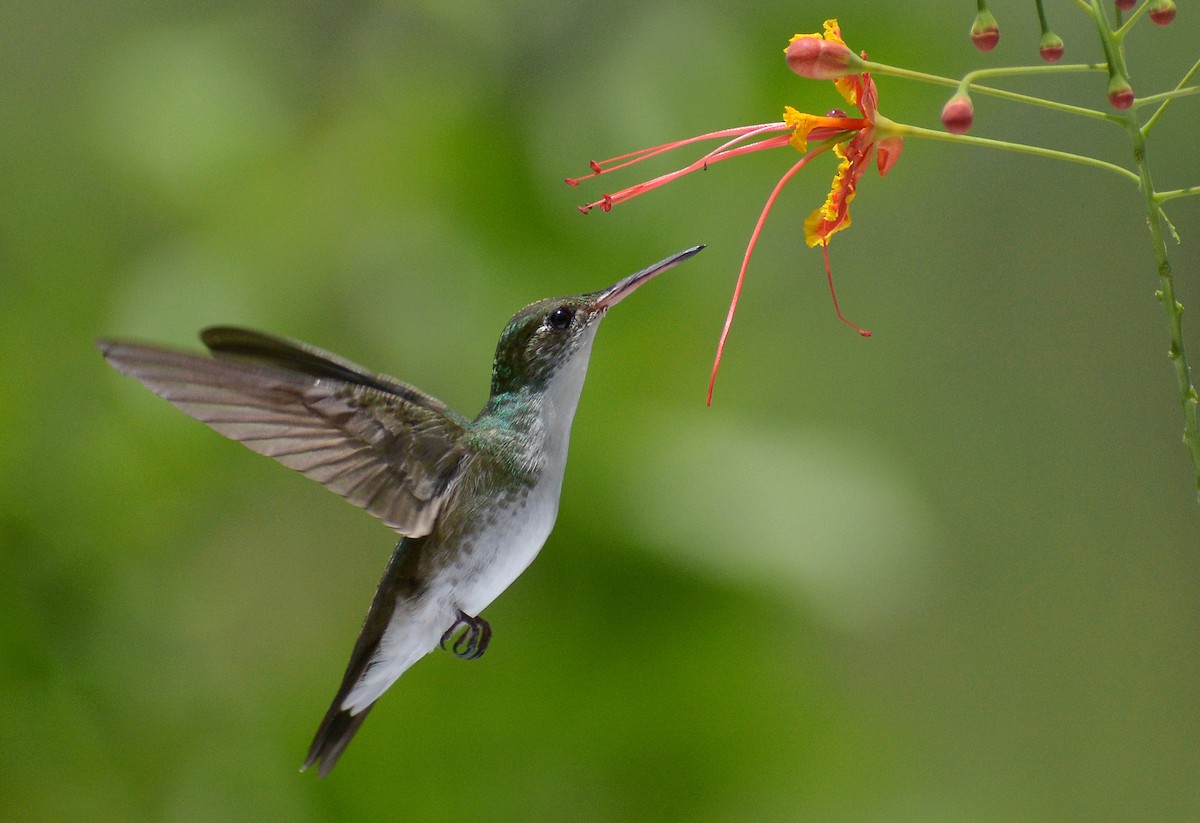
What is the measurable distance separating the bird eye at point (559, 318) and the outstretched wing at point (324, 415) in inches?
4.3

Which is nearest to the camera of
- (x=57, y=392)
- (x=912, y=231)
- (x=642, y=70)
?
(x=57, y=392)

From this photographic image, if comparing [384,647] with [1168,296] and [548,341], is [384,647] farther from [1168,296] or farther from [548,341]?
[1168,296]

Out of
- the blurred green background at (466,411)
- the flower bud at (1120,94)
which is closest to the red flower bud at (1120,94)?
the flower bud at (1120,94)

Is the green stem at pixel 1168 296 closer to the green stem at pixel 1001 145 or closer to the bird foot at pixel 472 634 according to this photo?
the green stem at pixel 1001 145

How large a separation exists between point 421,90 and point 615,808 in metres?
1.08

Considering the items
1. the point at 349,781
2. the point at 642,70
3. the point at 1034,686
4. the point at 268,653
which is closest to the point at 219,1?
the point at 642,70

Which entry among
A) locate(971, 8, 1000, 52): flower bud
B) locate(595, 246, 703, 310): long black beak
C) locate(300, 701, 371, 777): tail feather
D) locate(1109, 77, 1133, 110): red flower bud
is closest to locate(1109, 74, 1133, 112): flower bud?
locate(1109, 77, 1133, 110): red flower bud

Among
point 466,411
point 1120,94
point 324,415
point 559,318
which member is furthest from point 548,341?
point 466,411

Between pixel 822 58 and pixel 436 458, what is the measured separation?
1.36 ft

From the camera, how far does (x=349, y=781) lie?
1.51m

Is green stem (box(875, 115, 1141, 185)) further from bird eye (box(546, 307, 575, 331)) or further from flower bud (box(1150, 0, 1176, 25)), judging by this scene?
bird eye (box(546, 307, 575, 331))

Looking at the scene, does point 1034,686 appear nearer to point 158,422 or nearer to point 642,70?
point 642,70

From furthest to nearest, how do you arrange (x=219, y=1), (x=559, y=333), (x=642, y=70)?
(x=219, y=1) < (x=642, y=70) < (x=559, y=333)

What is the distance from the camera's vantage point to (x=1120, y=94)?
0.55m
